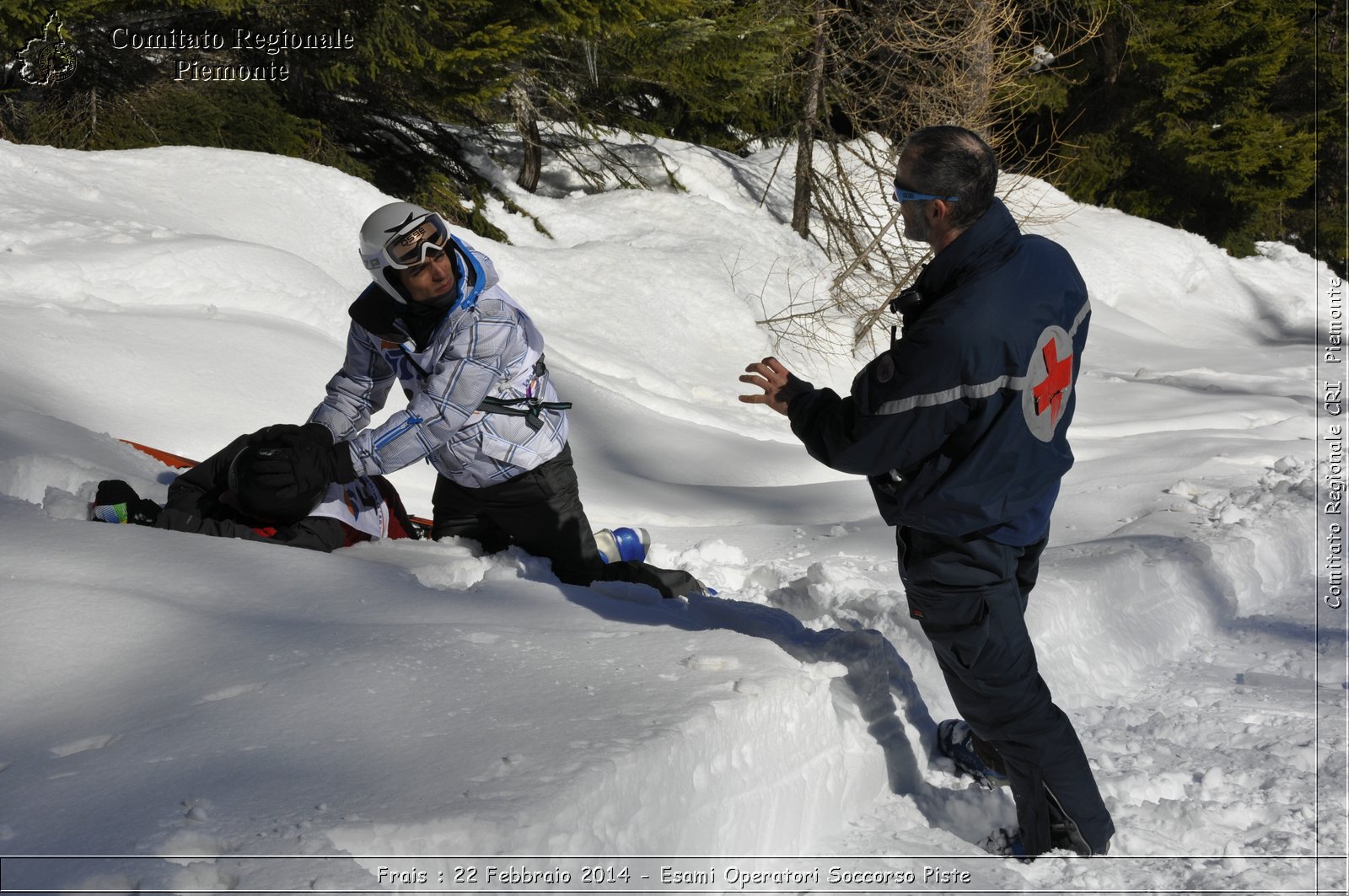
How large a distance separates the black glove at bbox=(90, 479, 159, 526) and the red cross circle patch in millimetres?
2692

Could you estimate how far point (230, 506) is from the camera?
371 centimetres

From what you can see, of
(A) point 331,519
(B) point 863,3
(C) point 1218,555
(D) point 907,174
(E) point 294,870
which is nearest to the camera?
(E) point 294,870

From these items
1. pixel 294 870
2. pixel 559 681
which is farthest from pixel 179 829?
pixel 559 681

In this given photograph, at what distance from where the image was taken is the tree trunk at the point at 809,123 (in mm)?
12555

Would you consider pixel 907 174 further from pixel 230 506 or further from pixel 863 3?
pixel 863 3

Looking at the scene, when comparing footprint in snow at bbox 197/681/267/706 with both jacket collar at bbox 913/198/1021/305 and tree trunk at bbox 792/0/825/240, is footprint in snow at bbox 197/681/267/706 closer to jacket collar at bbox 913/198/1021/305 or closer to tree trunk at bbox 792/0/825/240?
jacket collar at bbox 913/198/1021/305

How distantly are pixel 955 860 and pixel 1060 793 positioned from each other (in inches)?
12.0

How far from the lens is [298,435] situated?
131 inches

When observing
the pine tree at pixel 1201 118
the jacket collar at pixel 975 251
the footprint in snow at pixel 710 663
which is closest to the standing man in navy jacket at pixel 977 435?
the jacket collar at pixel 975 251

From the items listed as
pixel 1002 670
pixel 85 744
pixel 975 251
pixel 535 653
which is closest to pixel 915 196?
pixel 975 251

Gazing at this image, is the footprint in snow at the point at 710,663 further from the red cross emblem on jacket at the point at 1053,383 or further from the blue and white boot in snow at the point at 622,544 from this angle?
the blue and white boot in snow at the point at 622,544

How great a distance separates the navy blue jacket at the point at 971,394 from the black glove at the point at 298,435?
1613mm

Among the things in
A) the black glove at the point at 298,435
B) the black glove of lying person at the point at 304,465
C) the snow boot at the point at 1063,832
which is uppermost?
the black glove at the point at 298,435

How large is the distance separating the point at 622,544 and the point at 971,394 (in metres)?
2.51
